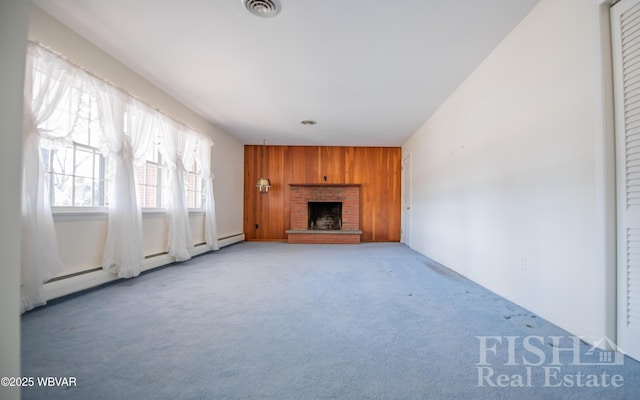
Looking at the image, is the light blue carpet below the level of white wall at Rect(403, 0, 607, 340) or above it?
below

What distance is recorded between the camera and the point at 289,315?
2.04m

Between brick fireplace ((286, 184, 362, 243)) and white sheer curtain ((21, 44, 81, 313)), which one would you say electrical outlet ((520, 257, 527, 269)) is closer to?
white sheer curtain ((21, 44, 81, 313))

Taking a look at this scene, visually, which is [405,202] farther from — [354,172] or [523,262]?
[523,262]

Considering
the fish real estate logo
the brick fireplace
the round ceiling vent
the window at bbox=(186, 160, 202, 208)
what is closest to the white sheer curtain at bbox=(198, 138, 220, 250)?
the window at bbox=(186, 160, 202, 208)

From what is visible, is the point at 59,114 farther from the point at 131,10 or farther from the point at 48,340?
the point at 48,340

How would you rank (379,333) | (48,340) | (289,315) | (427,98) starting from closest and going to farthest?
(48,340), (379,333), (289,315), (427,98)

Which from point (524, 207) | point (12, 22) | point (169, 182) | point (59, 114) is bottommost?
point (524, 207)

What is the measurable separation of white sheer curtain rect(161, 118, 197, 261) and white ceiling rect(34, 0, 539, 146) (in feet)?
1.95

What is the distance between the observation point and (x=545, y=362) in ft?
4.72

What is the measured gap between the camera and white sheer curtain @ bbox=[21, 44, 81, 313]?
2.05 meters

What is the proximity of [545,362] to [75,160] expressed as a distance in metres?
4.15

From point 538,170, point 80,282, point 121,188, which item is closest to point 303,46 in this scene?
point 538,170

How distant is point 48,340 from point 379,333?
84.3 inches

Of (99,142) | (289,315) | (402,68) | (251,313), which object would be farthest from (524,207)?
(99,142)
